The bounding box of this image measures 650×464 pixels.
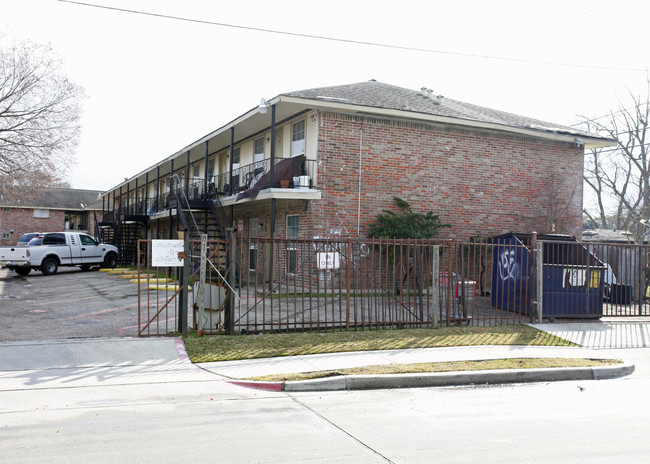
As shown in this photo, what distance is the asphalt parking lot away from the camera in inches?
421

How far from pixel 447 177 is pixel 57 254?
17.9m

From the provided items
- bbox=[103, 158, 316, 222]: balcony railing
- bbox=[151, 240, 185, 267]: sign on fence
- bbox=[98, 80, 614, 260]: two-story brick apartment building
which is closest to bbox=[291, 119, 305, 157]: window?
bbox=[98, 80, 614, 260]: two-story brick apartment building

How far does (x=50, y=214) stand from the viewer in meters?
56.1

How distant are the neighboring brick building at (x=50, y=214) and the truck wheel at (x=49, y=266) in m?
25.2

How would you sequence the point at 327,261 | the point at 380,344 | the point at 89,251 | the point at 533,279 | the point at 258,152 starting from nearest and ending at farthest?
the point at 380,344 → the point at 327,261 → the point at 533,279 → the point at 258,152 → the point at 89,251

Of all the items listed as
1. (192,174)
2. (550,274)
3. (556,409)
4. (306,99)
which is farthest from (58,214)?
(556,409)

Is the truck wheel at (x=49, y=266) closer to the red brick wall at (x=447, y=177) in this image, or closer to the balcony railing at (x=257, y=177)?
the balcony railing at (x=257, y=177)

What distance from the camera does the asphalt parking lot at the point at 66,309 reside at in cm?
1069

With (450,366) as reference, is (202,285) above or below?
above

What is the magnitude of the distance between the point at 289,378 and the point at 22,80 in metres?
26.6

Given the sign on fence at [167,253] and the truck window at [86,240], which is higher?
the truck window at [86,240]

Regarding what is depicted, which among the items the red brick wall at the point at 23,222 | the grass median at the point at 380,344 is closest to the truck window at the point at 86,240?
the grass median at the point at 380,344

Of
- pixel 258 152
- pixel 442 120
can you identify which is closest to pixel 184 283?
pixel 442 120

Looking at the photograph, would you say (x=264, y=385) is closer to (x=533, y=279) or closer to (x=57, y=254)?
(x=533, y=279)
